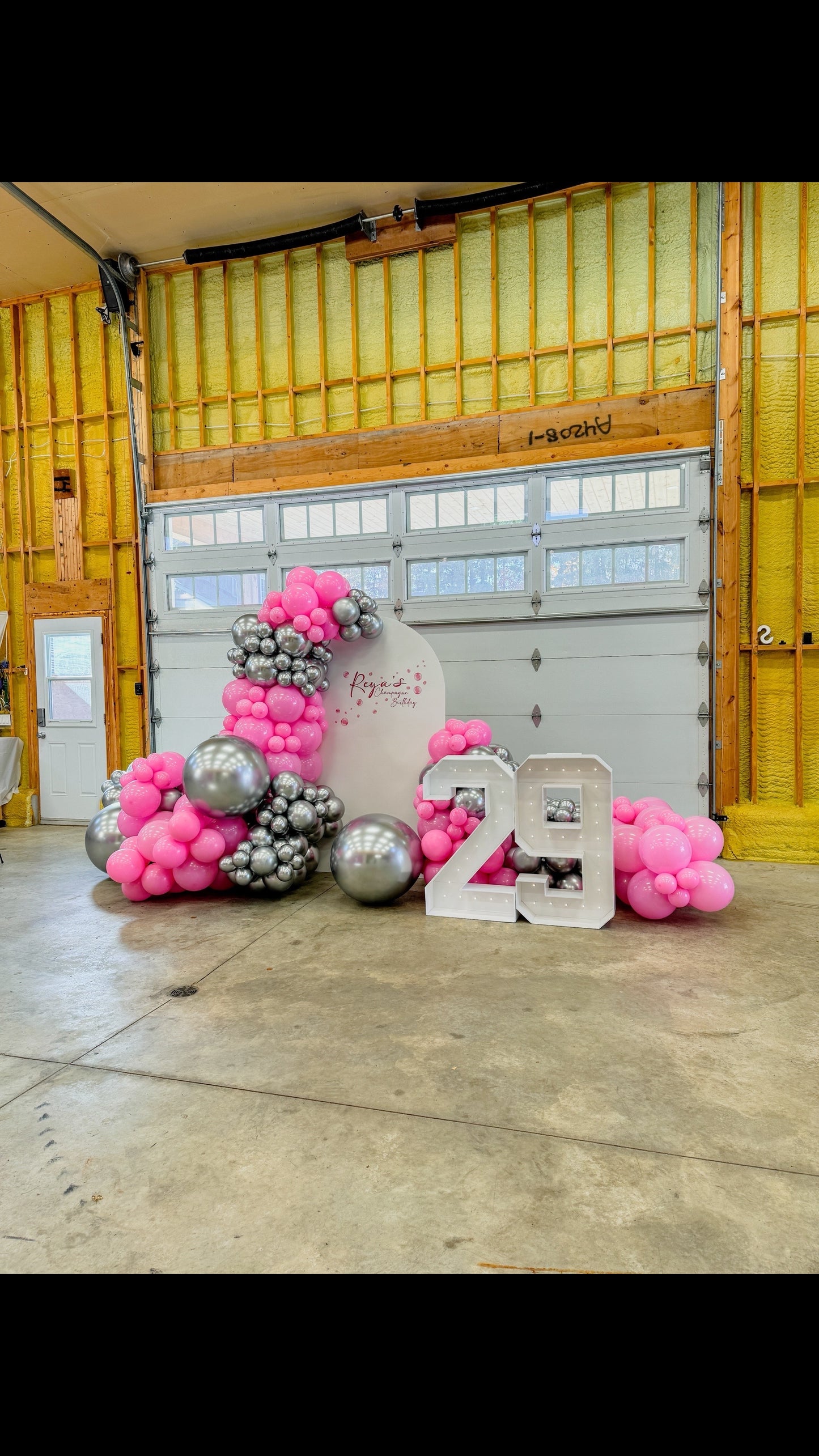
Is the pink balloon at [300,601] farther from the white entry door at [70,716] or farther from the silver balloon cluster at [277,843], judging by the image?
the white entry door at [70,716]

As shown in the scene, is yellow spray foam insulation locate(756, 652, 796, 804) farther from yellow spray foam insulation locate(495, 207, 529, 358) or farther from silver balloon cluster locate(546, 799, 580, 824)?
yellow spray foam insulation locate(495, 207, 529, 358)

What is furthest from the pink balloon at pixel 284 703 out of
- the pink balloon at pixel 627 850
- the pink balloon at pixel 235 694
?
the pink balloon at pixel 627 850

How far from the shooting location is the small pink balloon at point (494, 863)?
161 inches

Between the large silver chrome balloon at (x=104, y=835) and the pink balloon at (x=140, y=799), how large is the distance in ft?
1.09

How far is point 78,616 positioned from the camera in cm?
758

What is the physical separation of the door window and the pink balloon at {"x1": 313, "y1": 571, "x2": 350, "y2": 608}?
13.2ft

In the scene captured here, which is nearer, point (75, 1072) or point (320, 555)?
point (75, 1072)

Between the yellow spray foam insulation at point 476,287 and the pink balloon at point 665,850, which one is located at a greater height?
the yellow spray foam insulation at point 476,287

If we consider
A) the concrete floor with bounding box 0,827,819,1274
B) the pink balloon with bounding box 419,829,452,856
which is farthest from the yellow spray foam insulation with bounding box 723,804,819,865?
the pink balloon with bounding box 419,829,452,856

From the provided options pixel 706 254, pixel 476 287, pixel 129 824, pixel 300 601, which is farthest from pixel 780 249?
pixel 129 824
